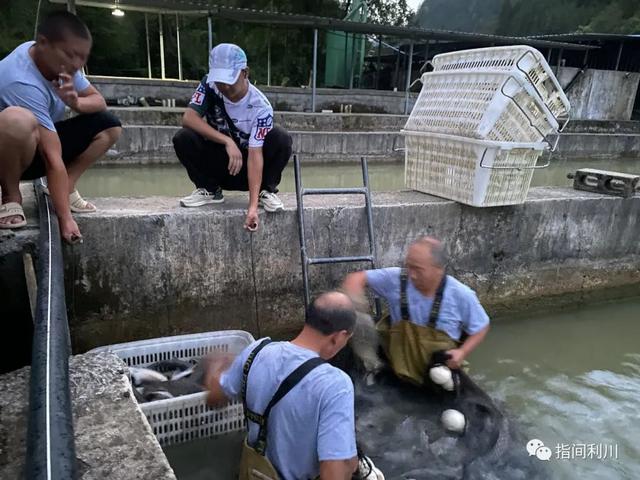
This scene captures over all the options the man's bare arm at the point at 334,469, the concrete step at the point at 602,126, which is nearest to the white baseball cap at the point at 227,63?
the man's bare arm at the point at 334,469

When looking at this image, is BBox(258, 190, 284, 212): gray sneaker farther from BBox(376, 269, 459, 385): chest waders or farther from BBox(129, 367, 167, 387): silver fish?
BBox(129, 367, 167, 387): silver fish

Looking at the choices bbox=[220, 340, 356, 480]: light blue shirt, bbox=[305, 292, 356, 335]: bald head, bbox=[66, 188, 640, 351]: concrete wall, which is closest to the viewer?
bbox=[220, 340, 356, 480]: light blue shirt

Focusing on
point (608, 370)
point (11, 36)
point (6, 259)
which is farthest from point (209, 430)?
point (11, 36)

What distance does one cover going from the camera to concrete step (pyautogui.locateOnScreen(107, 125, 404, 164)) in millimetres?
10469

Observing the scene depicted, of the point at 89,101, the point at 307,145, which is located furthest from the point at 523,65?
the point at 307,145

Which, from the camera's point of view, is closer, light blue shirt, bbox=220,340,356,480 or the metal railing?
the metal railing

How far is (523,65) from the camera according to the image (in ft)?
13.3

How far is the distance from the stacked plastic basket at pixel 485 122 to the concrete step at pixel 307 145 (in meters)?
5.05

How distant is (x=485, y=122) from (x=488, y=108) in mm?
117

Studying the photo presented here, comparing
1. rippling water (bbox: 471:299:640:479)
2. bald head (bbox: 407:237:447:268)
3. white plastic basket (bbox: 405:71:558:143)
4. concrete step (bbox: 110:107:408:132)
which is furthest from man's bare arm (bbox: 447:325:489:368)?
concrete step (bbox: 110:107:408:132)

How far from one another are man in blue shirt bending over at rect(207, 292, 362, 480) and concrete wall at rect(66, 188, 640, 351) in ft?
6.38

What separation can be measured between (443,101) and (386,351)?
2.61m

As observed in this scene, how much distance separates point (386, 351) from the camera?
11.3ft

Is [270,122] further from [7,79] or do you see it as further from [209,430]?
[209,430]
